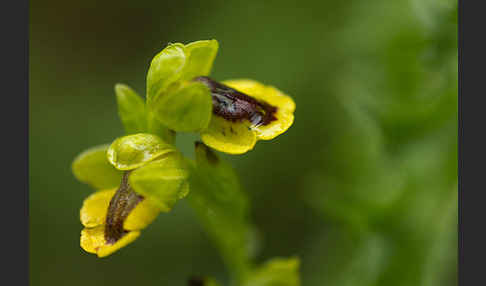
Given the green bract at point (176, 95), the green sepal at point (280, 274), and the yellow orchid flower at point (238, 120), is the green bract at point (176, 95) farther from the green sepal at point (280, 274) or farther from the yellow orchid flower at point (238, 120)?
the green sepal at point (280, 274)

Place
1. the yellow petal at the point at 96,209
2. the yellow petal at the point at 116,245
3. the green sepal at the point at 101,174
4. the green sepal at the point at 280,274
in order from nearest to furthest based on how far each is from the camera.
Result: the yellow petal at the point at 116,245 → the yellow petal at the point at 96,209 → the green sepal at the point at 101,174 → the green sepal at the point at 280,274

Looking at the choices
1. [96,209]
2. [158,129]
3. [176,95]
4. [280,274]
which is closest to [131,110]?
[158,129]

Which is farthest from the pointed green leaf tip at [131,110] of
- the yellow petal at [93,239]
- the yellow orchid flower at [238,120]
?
the yellow petal at [93,239]

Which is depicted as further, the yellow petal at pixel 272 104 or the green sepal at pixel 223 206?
the green sepal at pixel 223 206

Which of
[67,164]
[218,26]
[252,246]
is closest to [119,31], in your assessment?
[218,26]

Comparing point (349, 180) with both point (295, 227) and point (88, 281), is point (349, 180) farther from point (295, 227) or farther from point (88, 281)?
point (88, 281)
